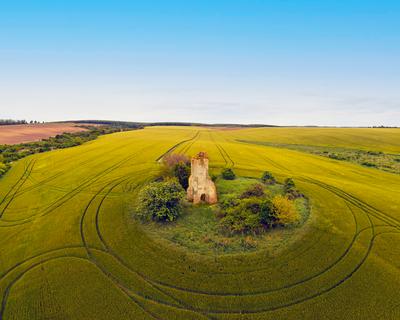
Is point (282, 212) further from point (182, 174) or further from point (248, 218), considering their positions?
point (182, 174)

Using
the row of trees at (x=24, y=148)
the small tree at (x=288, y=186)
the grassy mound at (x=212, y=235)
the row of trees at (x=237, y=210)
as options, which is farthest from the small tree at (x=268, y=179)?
the row of trees at (x=24, y=148)

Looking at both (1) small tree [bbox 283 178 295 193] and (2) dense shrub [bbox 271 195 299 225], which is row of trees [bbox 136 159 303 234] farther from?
(1) small tree [bbox 283 178 295 193]

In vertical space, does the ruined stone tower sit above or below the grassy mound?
above

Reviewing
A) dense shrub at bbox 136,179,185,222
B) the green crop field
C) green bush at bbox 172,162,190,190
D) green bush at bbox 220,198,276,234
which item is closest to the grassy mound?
green bush at bbox 220,198,276,234

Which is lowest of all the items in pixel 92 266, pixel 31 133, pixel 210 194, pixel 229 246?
pixel 92 266

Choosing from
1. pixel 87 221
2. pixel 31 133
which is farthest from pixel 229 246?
pixel 31 133

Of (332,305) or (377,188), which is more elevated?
(377,188)

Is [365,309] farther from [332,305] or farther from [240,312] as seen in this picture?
[240,312]
